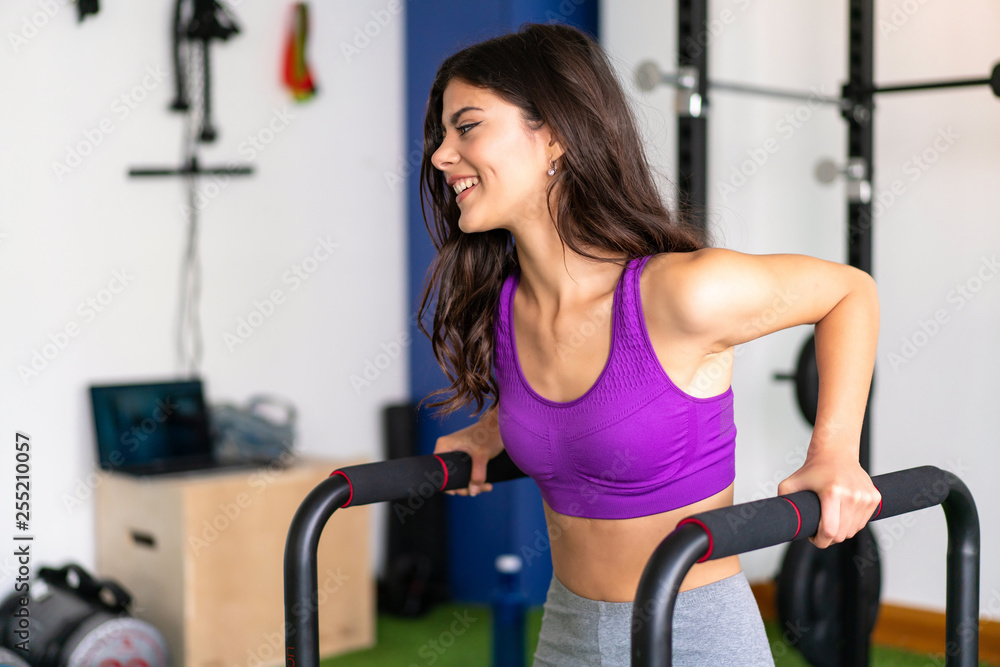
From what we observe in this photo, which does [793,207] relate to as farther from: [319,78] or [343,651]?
[343,651]

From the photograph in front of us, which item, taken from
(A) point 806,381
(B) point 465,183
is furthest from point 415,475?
(A) point 806,381

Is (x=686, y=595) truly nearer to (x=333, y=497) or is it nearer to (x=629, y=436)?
(x=629, y=436)

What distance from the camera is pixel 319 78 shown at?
3316 millimetres

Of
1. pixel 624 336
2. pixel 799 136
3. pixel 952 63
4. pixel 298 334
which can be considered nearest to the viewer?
pixel 624 336

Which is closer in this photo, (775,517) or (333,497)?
(775,517)

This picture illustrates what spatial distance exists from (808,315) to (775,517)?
0.91ft

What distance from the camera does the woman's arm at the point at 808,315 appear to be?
1.02 meters

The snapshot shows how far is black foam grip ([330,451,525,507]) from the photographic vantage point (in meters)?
1.19

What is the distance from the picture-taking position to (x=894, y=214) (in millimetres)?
2859

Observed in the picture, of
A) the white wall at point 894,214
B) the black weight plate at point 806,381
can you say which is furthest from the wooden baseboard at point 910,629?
the black weight plate at point 806,381

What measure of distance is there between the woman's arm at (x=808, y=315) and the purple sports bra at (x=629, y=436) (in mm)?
65

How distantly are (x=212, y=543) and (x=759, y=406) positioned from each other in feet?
5.72

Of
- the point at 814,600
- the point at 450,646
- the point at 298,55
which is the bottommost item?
the point at 450,646

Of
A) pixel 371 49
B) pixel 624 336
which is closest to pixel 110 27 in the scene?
pixel 371 49
